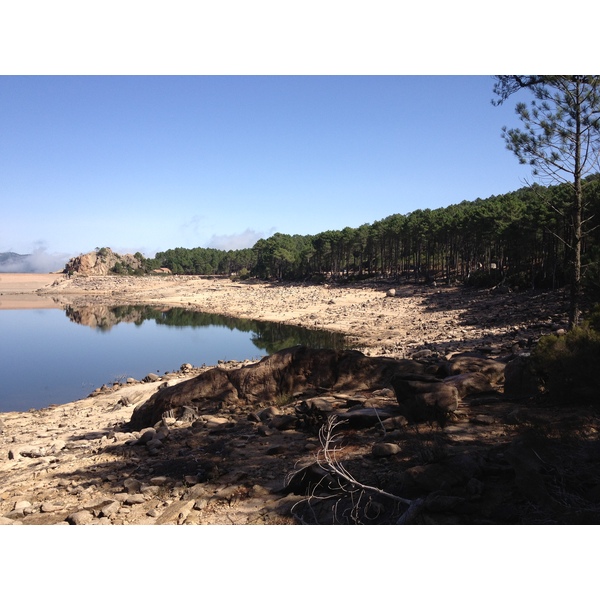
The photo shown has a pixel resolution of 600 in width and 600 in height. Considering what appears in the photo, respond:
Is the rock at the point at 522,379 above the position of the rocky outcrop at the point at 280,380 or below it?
→ above

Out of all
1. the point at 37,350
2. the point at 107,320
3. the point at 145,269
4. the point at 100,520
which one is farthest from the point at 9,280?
the point at 100,520

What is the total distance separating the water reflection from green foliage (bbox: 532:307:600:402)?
16.7 meters

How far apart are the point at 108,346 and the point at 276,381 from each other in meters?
24.5

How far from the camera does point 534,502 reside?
439cm

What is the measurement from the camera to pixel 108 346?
32.2m

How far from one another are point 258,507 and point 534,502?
3164mm

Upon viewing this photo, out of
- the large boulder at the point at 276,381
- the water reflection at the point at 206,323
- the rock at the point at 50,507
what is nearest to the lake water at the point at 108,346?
the water reflection at the point at 206,323

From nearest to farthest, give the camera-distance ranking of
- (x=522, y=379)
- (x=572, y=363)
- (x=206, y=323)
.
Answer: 1. (x=572, y=363)
2. (x=522, y=379)
3. (x=206, y=323)

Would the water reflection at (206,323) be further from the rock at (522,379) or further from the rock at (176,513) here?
the rock at (176,513)

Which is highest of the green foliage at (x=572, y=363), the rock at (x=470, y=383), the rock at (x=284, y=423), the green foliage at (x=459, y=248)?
the green foliage at (x=459, y=248)

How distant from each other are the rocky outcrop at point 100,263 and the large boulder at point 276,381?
110 m

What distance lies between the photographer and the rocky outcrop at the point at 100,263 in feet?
372

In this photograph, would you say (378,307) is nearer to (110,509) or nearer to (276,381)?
(276,381)

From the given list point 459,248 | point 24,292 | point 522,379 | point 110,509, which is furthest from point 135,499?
point 24,292
